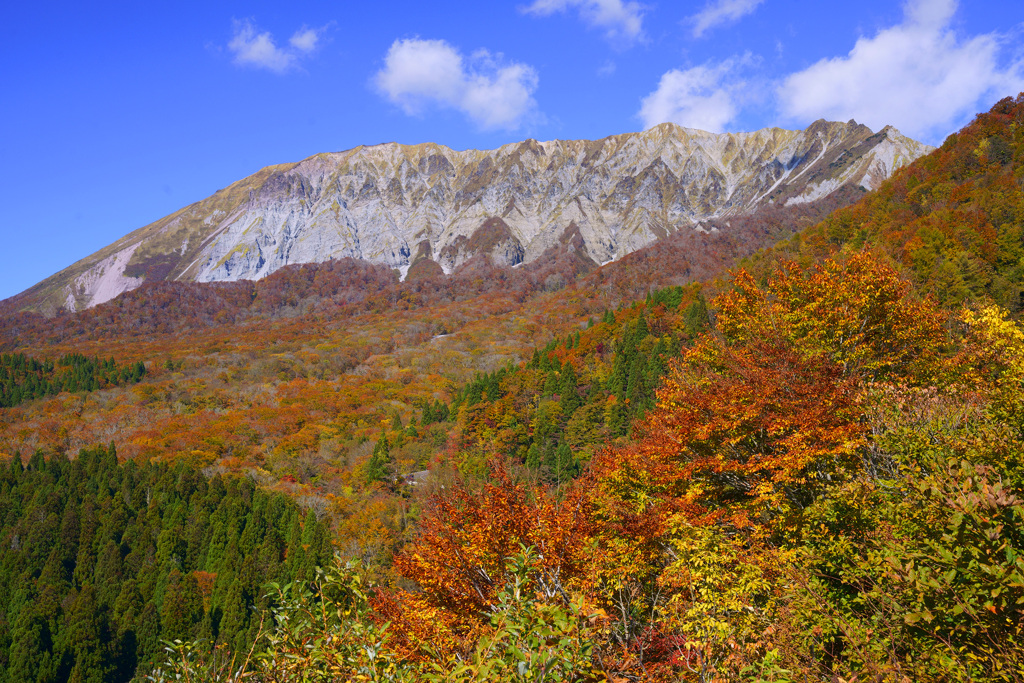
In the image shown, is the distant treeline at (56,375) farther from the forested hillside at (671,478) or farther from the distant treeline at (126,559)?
the distant treeline at (126,559)

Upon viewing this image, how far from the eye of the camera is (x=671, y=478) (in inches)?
588

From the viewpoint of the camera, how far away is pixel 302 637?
5516mm

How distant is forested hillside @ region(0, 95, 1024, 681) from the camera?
15.9ft

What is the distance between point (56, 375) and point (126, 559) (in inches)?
3386

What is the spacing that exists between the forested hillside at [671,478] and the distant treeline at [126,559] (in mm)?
648

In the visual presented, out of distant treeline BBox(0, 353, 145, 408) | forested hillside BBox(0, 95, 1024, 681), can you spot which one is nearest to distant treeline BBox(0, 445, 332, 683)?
forested hillside BBox(0, 95, 1024, 681)

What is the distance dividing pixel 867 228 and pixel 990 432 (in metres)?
44.9

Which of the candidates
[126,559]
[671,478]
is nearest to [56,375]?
[126,559]

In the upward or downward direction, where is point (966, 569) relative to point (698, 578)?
upward

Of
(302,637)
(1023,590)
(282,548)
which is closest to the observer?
(1023,590)

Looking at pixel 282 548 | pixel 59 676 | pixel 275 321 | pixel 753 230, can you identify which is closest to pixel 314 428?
pixel 282 548

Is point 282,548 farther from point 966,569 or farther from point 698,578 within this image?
point 966,569

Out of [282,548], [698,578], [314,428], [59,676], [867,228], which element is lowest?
[59,676]

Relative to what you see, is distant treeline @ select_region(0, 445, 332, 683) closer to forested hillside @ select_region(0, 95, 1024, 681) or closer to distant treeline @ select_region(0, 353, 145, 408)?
forested hillside @ select_region(0, 95, 1024, 681)
